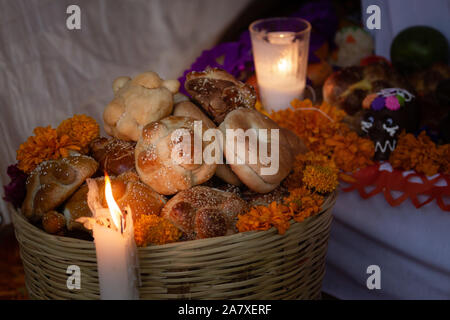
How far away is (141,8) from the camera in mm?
1829

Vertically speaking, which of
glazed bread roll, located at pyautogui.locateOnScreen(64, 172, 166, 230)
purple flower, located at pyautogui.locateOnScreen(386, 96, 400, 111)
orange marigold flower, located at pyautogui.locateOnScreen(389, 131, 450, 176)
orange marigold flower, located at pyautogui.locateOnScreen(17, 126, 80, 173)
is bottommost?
orange marigold flower, located at pyautogui.locateOnScreen(389, 131, 450, 176)

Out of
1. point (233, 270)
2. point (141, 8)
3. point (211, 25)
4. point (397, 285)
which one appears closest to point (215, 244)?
point (233, 270)

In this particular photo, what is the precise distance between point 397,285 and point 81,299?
1.08m

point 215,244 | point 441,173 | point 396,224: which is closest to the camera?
point 215,244

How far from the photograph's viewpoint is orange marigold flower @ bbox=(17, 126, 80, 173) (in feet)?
3.80

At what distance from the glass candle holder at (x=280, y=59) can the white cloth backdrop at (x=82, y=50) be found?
0.37 meters

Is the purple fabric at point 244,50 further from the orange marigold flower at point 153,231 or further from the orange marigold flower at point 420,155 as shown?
the orange marigold flower at point 153,231

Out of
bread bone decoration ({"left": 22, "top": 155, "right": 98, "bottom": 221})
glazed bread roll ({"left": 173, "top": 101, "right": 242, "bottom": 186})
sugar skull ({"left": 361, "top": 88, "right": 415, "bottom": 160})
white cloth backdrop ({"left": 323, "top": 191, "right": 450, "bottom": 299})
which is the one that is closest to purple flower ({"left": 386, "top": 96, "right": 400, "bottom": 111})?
sugar skull ({"left": 361, "top": 88, "right": 415, "bottom": 160})

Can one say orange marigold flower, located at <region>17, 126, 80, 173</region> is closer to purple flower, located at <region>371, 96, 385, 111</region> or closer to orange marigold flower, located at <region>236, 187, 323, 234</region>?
orange marigold flower, located at <region>236, 187, 323, 234</region>

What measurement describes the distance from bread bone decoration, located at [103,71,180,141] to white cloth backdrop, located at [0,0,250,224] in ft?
1.77

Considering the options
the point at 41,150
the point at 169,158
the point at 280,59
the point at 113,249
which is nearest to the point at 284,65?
the point at 280,59

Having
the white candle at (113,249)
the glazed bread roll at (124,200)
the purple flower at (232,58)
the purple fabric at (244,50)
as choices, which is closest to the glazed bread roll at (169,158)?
the glazed bread roll at (124,200)

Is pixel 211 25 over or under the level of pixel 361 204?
over

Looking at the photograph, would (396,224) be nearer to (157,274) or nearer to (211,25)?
(157,274)
